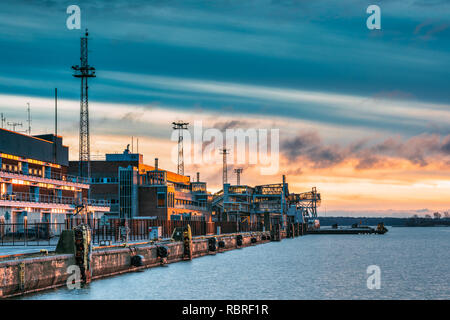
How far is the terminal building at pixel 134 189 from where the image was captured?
143000 mm

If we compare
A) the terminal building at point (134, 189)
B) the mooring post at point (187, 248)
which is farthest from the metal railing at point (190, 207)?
the mooring post at point (187, 248)

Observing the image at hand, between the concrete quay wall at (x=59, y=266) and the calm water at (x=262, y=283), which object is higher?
the concrete quay wall at (x=59, y=266)

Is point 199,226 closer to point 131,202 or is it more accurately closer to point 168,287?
point 131,202

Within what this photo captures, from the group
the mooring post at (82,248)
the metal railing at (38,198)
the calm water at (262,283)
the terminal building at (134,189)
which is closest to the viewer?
the mooring post at (82,248)

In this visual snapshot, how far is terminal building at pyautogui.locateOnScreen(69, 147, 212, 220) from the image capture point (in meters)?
143

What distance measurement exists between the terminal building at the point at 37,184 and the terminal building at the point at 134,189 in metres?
26.0

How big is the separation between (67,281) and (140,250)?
52.2ft

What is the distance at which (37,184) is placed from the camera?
305ft

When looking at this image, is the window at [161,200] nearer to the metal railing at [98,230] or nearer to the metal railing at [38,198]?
the metal railing at [98,230]

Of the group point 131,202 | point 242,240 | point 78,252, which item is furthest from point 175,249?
point 131,202

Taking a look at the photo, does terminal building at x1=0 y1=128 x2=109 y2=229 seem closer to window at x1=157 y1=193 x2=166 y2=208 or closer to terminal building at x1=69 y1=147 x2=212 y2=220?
terminal building at x1=69 y1=147 x2=212 y2=220

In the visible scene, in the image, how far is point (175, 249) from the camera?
69062 mm

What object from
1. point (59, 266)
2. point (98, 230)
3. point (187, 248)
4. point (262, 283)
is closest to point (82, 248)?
point (59, 266)

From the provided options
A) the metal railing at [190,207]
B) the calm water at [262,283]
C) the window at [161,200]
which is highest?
the window at [161,200]
